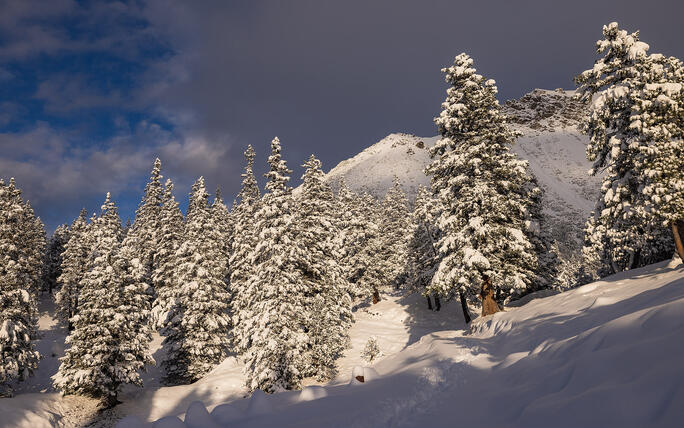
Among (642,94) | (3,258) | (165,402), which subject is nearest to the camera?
(642,94)

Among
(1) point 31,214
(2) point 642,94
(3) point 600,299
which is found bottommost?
(3) point 600,299

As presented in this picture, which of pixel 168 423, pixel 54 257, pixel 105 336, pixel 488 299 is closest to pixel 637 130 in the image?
pixel 488 299

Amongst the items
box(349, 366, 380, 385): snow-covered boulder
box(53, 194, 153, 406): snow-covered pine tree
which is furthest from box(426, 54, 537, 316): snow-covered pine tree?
box(53, 194, 153, 406): snow-covered pine tree

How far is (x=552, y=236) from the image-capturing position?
1067 inches

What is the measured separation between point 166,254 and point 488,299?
3214 cm

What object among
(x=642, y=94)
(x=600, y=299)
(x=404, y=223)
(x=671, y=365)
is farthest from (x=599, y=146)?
(x=404, y=223)

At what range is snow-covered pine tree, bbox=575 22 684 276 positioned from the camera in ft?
45.3

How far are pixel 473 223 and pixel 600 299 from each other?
7376 millimetres

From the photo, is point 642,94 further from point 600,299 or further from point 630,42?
point 600,299

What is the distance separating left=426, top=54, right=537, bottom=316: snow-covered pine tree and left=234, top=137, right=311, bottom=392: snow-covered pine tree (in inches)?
320

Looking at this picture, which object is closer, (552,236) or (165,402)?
(165,402)

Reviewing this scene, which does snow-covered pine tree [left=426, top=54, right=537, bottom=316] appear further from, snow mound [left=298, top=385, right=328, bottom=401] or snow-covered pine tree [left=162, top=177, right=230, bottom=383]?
snow-covered pine tree [left=162, top=177, right=230, bottom=383]

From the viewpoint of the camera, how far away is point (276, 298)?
2058 centimetres

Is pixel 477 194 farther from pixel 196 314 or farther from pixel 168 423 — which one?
pixel 196 314
